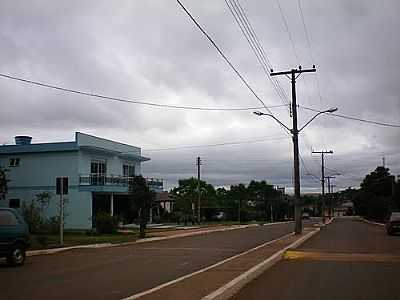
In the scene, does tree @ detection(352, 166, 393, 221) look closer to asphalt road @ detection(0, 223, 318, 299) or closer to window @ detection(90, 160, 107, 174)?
window @ detection(90, 160, 107, 174)

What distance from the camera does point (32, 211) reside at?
38438mm

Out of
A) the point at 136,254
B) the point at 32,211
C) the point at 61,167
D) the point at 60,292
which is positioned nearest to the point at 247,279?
the point at 60,292

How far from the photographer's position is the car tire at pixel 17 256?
1886 centimetres

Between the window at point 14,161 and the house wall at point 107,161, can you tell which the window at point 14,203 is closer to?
the window at point 14,161

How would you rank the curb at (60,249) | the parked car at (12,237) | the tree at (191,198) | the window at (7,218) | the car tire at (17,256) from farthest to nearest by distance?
the tree at (191,198), the curb at (60,249), the window at (7,218), the car tire at (17,256), the parked car at (12,237)

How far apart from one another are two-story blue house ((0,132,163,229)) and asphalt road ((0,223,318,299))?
26267mm

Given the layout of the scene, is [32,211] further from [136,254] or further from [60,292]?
[60,292]

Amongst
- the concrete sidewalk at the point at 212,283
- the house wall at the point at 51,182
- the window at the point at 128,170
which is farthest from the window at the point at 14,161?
the concrete sidewalk at the point at 212,283

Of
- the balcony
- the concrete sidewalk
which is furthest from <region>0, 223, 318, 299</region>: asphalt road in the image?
the balcony

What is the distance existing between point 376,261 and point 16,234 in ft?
38.0

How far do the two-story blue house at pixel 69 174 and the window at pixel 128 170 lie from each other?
11.5ft

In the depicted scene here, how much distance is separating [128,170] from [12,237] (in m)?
40.9

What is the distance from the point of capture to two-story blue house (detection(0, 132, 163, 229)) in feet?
167

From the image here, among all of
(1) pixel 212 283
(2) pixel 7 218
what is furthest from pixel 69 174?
(1) pixel 212 283
